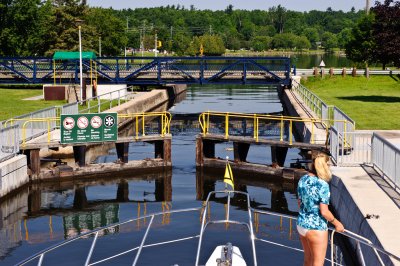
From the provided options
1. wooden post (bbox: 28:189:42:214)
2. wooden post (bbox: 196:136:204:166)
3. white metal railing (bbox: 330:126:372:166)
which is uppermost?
white metal railing (bbox: 330:126:372:166)

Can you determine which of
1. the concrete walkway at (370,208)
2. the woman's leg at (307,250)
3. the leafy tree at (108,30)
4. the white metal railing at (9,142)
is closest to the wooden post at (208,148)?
the white metal railing at (9,142)

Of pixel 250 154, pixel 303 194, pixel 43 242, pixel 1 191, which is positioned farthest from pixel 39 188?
pixel 303 194

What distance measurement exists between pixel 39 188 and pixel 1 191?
3074 mm

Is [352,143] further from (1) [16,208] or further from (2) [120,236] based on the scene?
(1) [16,208]

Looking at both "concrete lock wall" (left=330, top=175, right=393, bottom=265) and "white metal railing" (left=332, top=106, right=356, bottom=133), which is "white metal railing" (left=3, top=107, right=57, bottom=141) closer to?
"white metal railing" (left=332, top=106, right=356, bottom=133)

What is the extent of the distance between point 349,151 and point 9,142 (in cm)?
1226

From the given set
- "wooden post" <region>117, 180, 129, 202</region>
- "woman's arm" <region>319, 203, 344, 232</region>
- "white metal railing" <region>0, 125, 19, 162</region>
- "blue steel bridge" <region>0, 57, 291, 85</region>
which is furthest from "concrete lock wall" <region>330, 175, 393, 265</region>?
"blue steel bridge" <region>0, 57, 291, 85</region>

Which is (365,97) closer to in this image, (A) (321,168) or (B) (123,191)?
(B) (123,191)

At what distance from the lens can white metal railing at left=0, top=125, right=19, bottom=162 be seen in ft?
81.5

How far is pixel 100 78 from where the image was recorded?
188 feet

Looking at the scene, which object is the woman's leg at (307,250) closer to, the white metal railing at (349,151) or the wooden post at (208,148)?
the white metal railing at (349,151)

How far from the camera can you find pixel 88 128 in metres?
28.9

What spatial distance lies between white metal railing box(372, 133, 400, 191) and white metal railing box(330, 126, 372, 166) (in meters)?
0.95

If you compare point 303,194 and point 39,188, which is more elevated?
point 303,194
